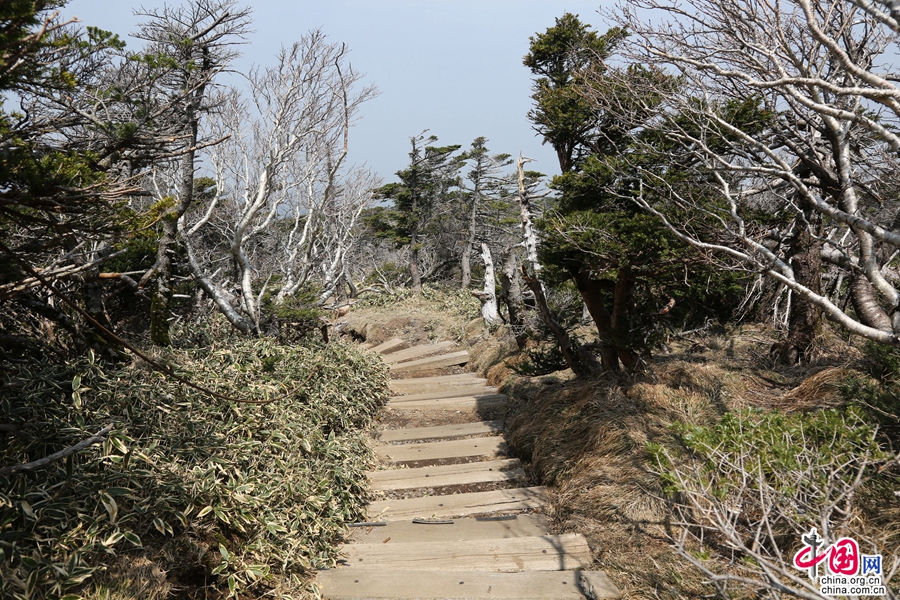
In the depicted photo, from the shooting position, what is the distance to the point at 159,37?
648cm

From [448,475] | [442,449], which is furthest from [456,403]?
[448,475]

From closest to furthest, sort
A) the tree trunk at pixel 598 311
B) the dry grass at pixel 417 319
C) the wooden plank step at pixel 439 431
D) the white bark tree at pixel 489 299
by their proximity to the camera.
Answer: the tree trunk at pixel 598 311, the wooden plank step at pixel 439 431, the white bark tree at pixel 489 299, the dry grass at pixel 417 319

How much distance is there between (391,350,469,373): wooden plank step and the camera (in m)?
9.95

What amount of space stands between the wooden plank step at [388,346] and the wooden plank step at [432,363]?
119cm

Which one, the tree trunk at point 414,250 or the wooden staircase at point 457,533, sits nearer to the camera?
the wooden staircase at point 457,533

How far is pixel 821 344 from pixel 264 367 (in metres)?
6.43

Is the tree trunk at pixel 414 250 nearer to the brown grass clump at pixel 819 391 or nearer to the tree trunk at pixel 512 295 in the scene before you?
the tree trunk at pixel 512 295

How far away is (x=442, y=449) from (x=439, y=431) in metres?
0.60

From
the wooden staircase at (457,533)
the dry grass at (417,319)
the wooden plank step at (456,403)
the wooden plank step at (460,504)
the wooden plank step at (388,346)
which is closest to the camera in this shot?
the wooden staircase at (457,533)

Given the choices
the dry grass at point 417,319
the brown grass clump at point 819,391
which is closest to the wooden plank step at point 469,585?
the brown grass clump at point 819,391

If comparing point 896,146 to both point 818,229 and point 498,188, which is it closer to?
point 818,229

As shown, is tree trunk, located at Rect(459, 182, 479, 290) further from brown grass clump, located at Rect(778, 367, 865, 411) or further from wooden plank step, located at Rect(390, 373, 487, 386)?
brown grass clump, located at Rect(778, 367, 865, 411)

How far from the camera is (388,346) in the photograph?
11.6 m

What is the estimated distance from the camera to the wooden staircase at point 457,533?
11.0 feet
